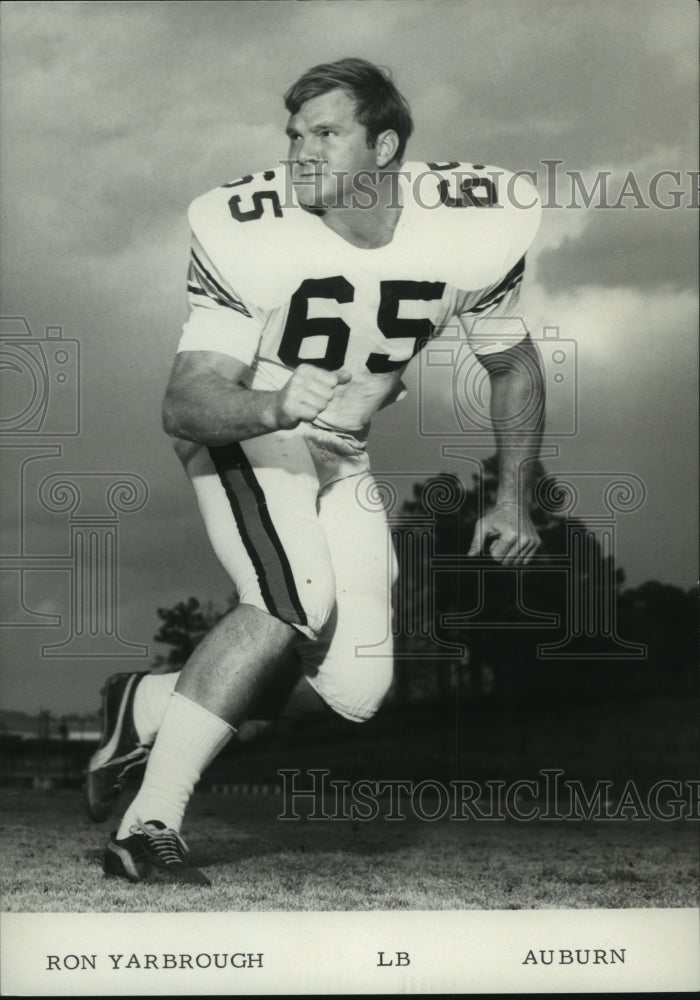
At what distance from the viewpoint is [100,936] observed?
4.25m

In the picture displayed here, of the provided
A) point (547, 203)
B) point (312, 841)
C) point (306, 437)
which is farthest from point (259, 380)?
point (312, 841)

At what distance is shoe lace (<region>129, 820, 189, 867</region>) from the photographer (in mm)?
4379

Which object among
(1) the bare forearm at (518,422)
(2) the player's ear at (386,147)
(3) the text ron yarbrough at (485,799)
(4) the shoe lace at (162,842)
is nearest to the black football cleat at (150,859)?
(4) the shoe lace at (162,842)

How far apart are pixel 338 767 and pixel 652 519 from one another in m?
1.20

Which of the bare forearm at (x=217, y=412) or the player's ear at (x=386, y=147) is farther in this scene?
the player's ear at (x=386, y=147)

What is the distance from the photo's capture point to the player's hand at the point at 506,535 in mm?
4609

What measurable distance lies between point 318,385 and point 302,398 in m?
0.07

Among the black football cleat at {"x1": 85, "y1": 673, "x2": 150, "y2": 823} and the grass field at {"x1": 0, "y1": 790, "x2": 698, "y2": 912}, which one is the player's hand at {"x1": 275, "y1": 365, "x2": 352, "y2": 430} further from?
the grass field at {"x1": 0, "y1": 790, "x2": 698, "y2": 912}

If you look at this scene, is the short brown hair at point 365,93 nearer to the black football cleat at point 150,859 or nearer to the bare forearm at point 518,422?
the bare forearm at point 518,422

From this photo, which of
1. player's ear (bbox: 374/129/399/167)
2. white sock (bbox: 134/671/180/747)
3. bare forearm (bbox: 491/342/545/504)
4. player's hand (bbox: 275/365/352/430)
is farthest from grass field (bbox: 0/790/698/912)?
player's ear (bbox: 374/129/399/167)

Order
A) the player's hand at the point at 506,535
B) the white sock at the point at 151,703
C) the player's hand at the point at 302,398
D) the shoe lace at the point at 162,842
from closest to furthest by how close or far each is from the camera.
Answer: the player's hand at the point at 302,398, the shoe lace at the point at 162,842, the white sock at the point at 151,703, the player's hand at the point at 506,535

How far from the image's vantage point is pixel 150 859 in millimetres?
4375

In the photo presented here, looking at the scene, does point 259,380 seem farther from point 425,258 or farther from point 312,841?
point 312,841

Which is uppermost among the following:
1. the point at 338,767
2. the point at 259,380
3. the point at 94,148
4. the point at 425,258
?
the point at 94,148
